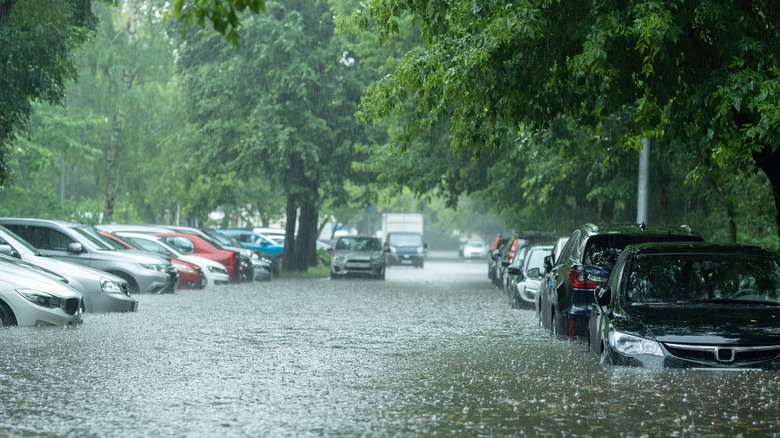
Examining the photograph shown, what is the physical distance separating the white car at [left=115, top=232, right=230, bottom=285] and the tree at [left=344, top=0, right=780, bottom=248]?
559 inches

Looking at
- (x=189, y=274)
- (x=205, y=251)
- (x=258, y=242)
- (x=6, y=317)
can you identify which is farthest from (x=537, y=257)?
(x=258, y=242)

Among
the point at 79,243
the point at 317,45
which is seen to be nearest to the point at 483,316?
the point at 79,243

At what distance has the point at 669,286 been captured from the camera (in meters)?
10.9

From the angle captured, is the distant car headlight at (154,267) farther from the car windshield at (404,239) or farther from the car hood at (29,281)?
the car windshield at (404,239)

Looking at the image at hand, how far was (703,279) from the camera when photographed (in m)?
11.0

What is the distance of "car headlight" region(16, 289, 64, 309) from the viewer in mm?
14844

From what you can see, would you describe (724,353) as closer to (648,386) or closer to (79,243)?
(648,386)

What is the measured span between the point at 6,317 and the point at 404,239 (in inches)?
1907

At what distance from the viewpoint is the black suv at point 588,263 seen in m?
14.1

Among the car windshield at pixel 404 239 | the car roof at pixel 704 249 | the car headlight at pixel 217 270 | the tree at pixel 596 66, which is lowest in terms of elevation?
the car headlight at pixel 217 270

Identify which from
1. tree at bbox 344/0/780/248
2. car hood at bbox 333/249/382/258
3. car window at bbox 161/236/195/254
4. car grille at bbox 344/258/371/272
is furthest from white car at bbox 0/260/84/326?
car hood at bbox 333/249/382/258

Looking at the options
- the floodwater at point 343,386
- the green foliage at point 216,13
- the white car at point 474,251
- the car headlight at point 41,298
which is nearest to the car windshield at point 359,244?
the floodwater at point 343,386

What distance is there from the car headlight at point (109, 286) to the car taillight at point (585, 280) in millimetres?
7810

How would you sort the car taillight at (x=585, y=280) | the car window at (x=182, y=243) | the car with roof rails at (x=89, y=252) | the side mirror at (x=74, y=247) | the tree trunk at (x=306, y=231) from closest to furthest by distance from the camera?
the car taillight at (x=585, y=280), the side mirror at (x=74, y=247), the car with roof rails at (x=89, y=252), the car window at (x=182, y=243), the tree trunk at (x=306, y=231)
